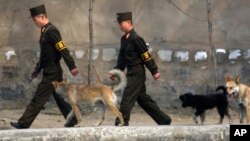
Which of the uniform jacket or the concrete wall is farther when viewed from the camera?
the concrete wall

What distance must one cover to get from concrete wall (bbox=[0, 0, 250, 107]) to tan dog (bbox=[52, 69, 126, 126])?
4.20 metres

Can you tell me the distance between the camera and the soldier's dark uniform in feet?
36.8

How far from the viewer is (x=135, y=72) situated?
11297 mm

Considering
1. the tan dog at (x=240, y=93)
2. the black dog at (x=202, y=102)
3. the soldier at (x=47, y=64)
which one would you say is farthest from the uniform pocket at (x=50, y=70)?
the tan dog at (x=240, y=93)

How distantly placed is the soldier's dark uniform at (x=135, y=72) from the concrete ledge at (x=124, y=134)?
38.4 inches

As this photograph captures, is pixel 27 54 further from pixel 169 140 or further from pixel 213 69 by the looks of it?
pixel 169 140

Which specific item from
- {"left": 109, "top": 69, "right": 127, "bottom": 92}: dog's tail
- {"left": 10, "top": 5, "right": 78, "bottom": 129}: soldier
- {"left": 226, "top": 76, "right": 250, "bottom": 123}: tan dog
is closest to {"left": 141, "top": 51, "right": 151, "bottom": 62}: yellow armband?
{"left": 109, "top": 69, "right": 127, "bottom": 92}: dog's tail

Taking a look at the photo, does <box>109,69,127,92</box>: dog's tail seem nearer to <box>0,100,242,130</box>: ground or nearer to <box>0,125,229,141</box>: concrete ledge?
<box>0,125,229,141</box>: concrete ledge

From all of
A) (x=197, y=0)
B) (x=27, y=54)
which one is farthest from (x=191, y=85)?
(x=27, y=54)

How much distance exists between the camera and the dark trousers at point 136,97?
11.2m

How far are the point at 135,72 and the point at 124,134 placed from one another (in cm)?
137

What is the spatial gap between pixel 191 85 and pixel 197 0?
1.65 m

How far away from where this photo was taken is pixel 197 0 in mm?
15508

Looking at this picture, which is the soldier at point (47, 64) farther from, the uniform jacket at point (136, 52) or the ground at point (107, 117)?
the ground at point (107, 117)
